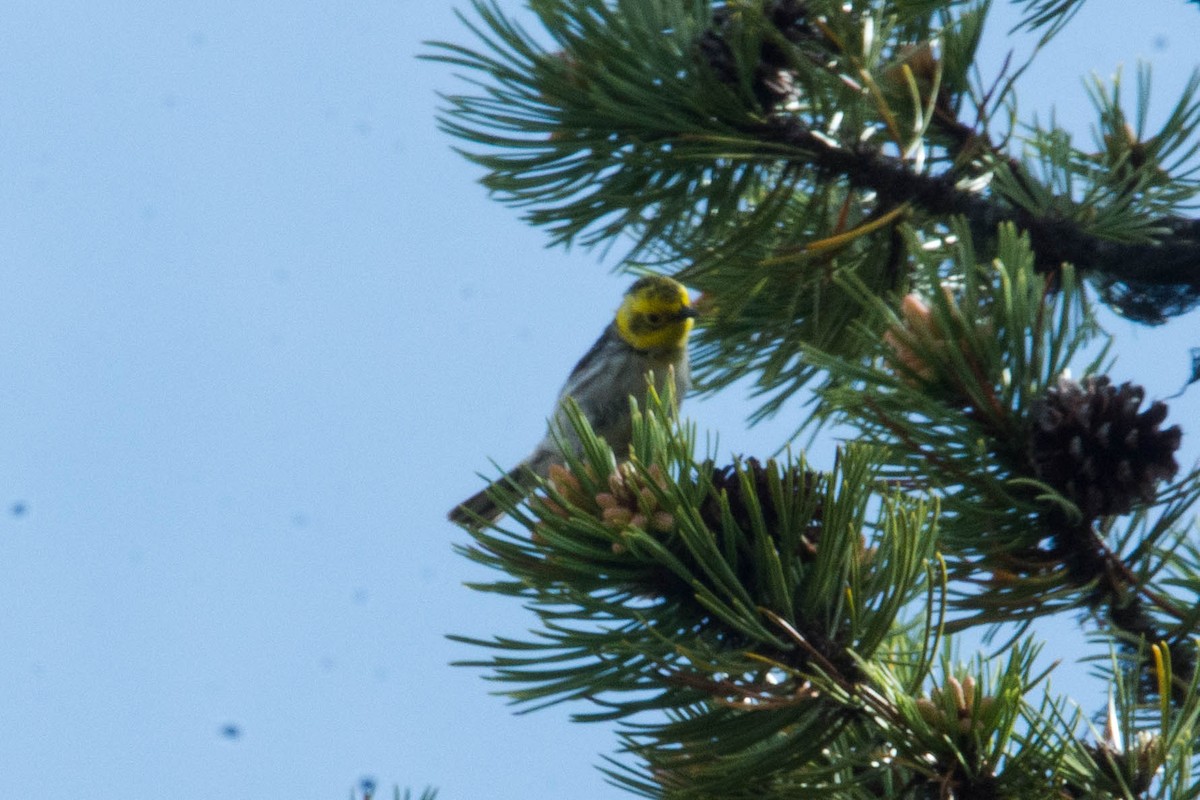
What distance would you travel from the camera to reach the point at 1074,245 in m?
1.84

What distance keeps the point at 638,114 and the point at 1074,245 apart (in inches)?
24.7

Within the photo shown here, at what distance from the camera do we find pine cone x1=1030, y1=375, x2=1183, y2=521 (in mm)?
1404

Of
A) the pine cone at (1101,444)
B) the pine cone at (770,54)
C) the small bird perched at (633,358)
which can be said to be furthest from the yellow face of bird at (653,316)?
the pine cone at (1101,444)

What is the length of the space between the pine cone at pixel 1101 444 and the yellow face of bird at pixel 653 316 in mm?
2586

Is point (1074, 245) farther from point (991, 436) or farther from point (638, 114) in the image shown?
point (638, 114)

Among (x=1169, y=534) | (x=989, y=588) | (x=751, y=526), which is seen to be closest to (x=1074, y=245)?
(x=1169, y=534)

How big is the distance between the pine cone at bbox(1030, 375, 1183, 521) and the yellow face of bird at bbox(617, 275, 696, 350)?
8.48 feet

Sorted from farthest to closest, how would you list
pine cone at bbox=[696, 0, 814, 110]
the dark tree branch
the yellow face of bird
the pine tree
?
the yellow face of bird → pine cone at bbox=[696, 0, 814, 110] → the dark tree branch → the pine tree

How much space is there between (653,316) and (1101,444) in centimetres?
278

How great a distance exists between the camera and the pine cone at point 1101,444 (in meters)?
1.40

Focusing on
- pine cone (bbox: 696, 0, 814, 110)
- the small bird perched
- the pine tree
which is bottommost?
the pine tree

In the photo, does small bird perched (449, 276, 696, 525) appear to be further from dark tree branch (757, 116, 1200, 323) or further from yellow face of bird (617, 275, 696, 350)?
dark tree branch (757, 116, 1200, 323)

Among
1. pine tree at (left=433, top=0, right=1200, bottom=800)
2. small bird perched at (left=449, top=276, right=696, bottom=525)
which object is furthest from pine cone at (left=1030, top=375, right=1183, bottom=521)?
small bird perched at (left=449, top=276, right=696, bottom=525)

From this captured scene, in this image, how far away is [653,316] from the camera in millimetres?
4141
